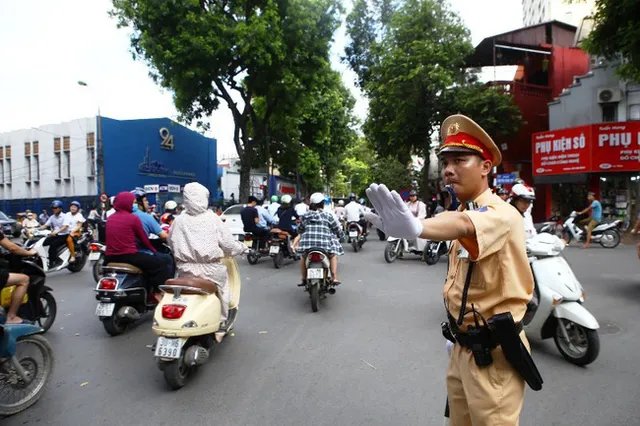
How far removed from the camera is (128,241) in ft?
16.7

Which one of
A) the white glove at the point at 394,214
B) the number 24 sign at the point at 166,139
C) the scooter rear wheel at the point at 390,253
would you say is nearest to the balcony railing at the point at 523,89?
the scooter rear wheel at the point at 390,253

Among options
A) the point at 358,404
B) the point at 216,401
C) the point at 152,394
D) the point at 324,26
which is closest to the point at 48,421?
the point at 152,394

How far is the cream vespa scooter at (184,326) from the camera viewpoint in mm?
3521

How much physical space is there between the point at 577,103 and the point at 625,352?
18.4m

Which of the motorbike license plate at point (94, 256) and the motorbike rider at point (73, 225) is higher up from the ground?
the motorbike rider at point (73, 225)

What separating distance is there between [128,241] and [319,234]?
102 inches

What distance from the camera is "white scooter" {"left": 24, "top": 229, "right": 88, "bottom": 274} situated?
8844 mm

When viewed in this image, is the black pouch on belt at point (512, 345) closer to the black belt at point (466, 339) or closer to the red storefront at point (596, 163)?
the black belt at point (466, 339)

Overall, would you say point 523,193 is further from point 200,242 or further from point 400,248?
point 400,248

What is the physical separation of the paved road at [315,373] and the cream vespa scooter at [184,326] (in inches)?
8.0

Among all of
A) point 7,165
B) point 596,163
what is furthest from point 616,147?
point 7,165

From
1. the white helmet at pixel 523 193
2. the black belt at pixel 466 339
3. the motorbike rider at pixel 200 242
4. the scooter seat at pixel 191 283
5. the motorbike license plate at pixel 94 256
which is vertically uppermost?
the white helmet at pixel 523 193

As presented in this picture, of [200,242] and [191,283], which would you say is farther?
[200,242]

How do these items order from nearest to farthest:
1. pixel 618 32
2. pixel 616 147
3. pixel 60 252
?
1. pixel 60 252
2. pixel 618 32
3. pixel 616 147
